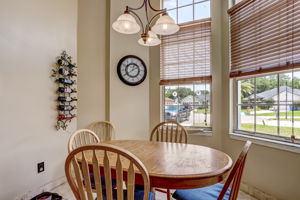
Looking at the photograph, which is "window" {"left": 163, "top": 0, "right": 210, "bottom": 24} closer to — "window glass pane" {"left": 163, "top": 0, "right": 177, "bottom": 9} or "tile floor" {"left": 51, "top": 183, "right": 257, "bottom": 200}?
"window glass pane" {"left": 163, "top": 0, "right": 177, "bottom": 9}

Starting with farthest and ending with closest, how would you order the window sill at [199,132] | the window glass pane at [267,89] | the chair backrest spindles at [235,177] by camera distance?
the window sill at [199,132], the window glass pane at [267,89], the chair backrest spindles at [235,177]

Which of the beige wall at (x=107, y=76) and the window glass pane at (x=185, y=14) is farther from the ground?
the window glass pane at (x=185, y=14)

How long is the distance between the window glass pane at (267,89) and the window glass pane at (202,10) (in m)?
1.37

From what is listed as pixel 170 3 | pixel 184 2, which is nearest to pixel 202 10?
pixel 184 2

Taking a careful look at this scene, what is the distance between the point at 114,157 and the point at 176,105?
6.12 feet

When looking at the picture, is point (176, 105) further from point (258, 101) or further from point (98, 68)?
point (98, 68)

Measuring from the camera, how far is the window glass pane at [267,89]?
2.00 meters

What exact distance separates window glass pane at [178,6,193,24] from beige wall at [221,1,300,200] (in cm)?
57

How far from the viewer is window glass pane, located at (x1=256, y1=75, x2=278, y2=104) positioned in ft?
6.57

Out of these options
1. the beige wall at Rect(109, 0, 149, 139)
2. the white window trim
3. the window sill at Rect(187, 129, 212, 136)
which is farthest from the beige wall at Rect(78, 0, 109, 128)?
the white window trim

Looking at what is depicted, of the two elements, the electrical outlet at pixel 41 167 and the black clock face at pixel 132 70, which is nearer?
the electrical outlet at pixel 41 167

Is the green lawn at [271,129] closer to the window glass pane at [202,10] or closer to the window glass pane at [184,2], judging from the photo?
the window glass pane at [202,10]

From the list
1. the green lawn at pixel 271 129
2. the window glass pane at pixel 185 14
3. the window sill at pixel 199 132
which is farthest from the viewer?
the window glass pane at pixel 185 14

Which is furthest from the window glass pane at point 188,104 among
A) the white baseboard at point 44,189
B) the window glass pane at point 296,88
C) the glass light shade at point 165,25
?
the white baseboard at point 44,189
